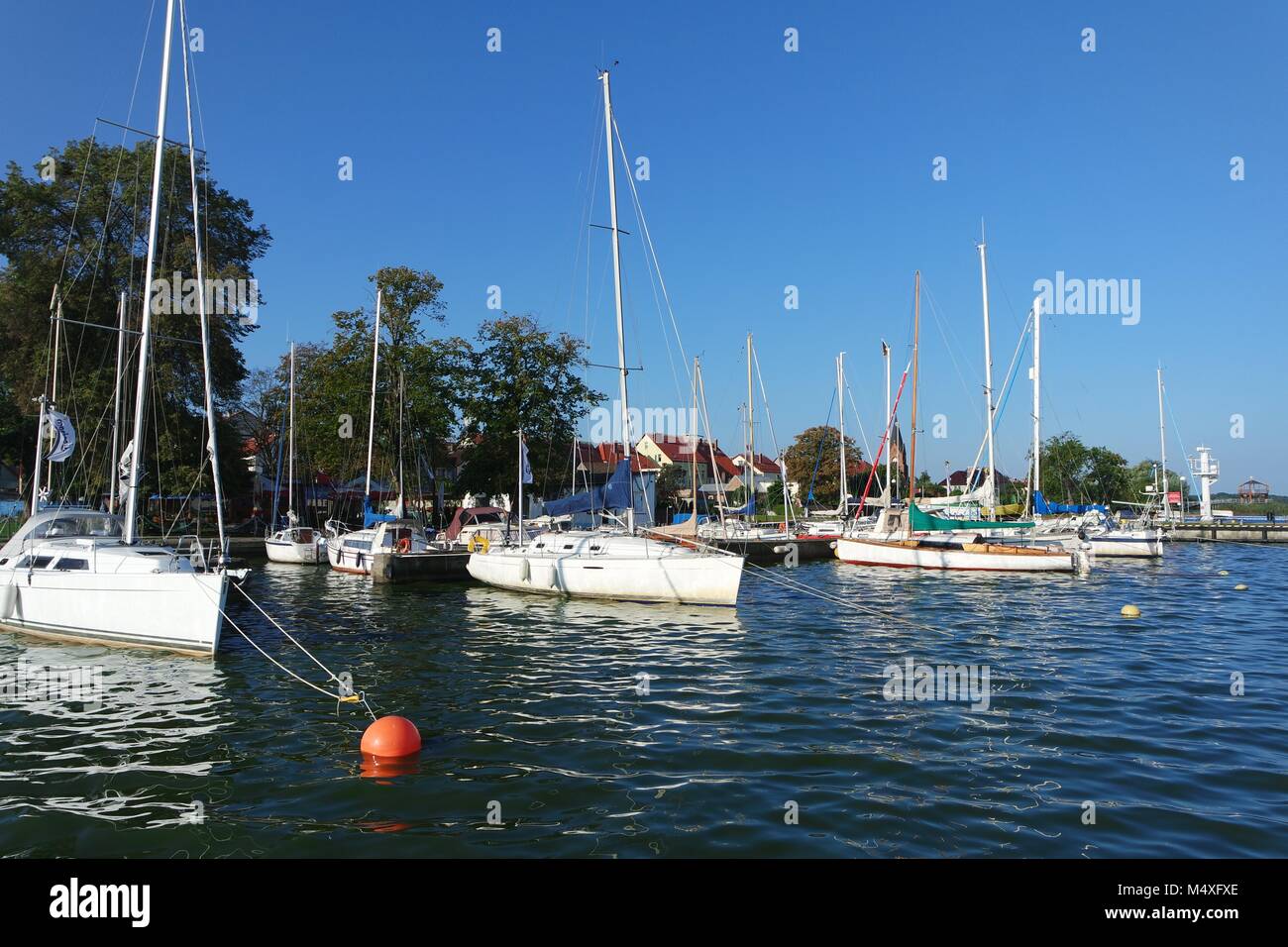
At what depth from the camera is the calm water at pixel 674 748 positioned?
314 inches

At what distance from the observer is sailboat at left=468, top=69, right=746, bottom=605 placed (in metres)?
23.2

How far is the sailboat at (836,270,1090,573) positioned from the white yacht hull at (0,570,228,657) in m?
28.9

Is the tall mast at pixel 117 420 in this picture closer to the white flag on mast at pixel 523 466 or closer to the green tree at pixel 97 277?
the white flag on mast at pixel 523 466

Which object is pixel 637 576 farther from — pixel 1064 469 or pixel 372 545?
pixel 1064 469

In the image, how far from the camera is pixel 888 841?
771 cm

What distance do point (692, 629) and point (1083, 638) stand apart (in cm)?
919

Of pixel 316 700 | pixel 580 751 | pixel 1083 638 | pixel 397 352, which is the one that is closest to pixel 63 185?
pixel 397 352

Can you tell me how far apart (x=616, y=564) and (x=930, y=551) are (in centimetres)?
1821

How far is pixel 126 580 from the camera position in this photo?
16.8 meters

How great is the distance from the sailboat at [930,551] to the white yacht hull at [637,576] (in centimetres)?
1523

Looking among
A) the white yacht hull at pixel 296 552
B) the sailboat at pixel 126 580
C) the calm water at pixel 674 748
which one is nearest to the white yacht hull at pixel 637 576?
the calm water at pixel 674 748
